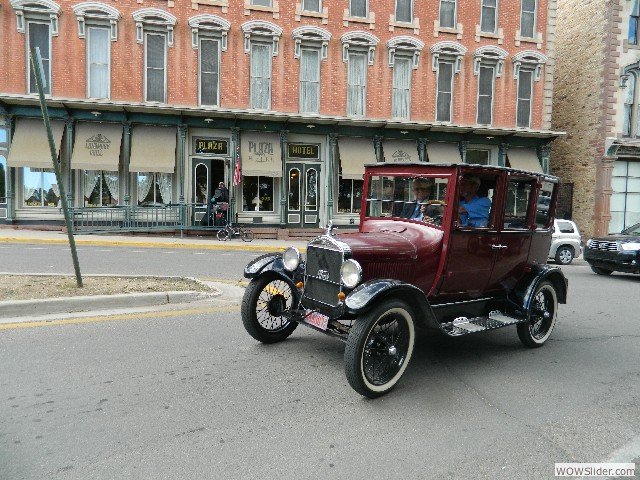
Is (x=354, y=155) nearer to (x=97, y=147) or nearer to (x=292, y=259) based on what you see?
(x=97, y=147)

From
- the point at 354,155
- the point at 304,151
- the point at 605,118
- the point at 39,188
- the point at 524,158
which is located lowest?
the point at 39,188

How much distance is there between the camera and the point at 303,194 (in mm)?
21922

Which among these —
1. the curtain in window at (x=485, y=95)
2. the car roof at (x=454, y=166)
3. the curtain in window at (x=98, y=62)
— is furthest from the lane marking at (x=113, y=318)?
the curtain in window at (x=485, y=95)

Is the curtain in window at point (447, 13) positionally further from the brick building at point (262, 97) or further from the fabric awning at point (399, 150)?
the fabric awning at point (399, 150)

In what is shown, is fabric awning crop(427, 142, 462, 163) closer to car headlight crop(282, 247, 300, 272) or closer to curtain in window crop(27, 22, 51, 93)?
curtain in window crop(27, 22, 51, 93)

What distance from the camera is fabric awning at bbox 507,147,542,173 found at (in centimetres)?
2373

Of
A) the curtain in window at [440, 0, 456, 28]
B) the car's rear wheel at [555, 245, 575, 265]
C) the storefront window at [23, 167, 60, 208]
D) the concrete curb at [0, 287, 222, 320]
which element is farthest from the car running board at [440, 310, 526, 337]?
the curtain in window at [440, 0, 456, 28]

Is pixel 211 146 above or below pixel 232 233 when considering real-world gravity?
above

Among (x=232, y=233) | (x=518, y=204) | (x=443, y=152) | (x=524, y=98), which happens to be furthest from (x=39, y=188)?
(x=524, y=98)

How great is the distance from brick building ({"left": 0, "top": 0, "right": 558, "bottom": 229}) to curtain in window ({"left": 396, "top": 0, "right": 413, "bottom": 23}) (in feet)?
0.14

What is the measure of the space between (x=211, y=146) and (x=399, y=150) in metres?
8.17

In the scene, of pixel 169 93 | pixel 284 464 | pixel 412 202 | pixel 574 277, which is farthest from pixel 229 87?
pixel 284 464

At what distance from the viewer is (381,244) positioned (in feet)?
16.1

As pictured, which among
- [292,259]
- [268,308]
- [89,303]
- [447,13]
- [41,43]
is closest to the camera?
[292,259]
